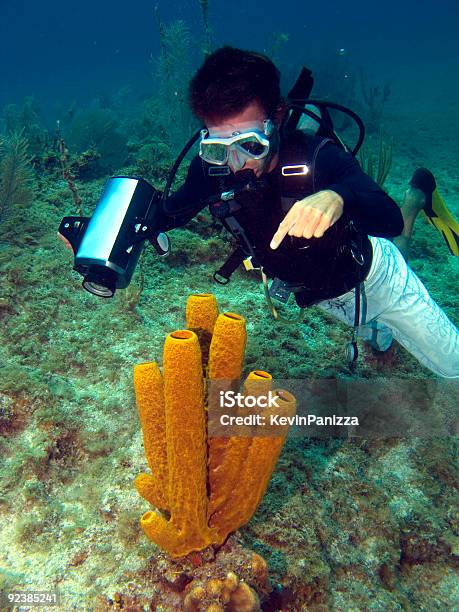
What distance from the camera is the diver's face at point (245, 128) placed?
2459mm

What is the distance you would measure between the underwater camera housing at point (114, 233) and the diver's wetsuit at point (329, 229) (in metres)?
0.22

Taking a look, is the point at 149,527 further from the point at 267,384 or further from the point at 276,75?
the point at 276,75

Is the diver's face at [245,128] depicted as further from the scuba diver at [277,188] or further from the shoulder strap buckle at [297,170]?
the shoulder strap buckle at [297,170]

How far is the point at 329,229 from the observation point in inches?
99.0

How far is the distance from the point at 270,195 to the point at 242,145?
389 millimetres

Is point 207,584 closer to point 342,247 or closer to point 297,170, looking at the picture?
point 342,247

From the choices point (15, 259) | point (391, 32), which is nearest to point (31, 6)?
point (391, 32)

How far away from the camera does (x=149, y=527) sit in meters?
1.65

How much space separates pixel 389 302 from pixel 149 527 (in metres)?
2.53

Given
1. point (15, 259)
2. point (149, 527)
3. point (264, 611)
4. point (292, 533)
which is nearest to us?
point (149, 527)

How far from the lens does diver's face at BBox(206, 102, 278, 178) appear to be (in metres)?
2.46

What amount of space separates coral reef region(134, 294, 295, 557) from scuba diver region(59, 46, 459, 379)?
0.89 m

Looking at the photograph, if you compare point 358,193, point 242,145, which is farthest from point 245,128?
point 358,193

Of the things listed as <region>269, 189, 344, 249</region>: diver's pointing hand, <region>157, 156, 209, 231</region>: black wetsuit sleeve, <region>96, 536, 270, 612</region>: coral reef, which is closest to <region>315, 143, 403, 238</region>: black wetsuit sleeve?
<region>269, 189, 344, 249</region>: diver's pointing hand
